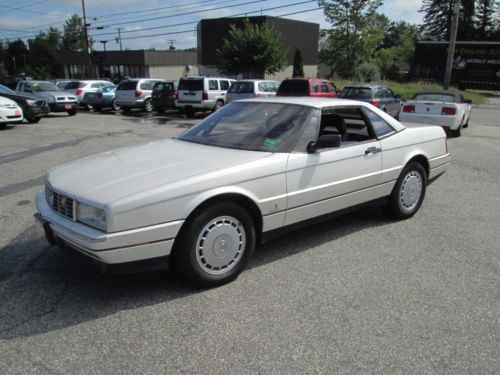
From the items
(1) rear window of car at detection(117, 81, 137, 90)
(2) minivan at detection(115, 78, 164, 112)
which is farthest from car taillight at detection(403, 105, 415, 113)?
(1) rear window of car at detection(117, 81, 137, 90)

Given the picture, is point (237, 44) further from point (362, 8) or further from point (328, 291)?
point (328, 291)

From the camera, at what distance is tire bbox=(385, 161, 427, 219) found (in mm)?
4948

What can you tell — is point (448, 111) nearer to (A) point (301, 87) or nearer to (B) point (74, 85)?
(A) point (301, 87)

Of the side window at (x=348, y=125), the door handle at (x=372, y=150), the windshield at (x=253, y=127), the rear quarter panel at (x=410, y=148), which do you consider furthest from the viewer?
the rear quarter panel at (x=410, y=148)

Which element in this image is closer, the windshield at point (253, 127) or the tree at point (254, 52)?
the windshield at point (253, 127)

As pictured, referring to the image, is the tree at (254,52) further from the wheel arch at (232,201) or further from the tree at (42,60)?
the tree at (42,60)

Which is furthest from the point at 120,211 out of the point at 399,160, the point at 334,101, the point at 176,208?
the point at 399,160

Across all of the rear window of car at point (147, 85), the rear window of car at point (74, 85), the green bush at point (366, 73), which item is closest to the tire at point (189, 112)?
the rear window of car at point (147, 85)

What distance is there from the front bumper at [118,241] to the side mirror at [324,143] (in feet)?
4.81

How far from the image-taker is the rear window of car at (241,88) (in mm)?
17672

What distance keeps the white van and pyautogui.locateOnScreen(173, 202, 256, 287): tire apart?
613 inches

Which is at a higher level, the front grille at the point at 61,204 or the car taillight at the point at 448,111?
the front grille at the point at 61,204

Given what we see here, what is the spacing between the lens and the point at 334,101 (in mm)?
4539

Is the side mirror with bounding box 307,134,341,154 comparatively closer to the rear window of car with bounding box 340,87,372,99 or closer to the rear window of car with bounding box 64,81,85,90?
the rear window of car with bounding box 340,87,372,99
